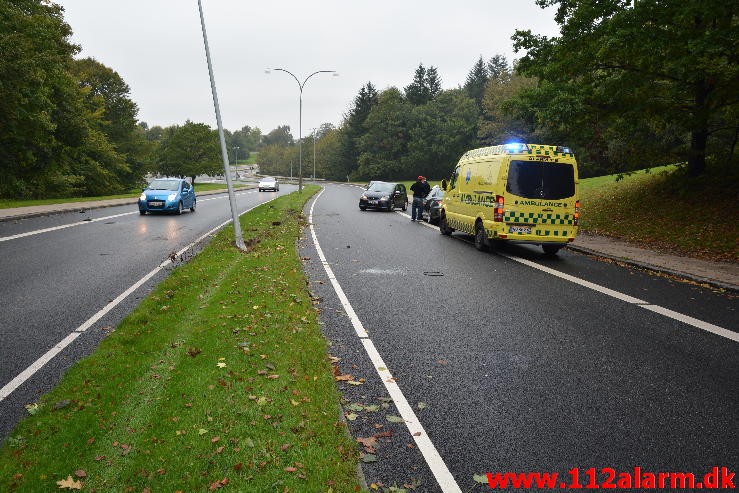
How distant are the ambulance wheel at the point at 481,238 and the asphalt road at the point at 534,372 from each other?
11.7ft

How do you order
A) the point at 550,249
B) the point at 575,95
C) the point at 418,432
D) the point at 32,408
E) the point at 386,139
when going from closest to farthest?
the point at 418,432 < the point at 32,408 < the point at 550,249 < the point at 575,95 < the point at 386,139

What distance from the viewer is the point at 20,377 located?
4930 mm

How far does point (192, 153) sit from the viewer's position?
287 ft

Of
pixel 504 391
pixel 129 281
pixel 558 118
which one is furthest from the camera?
pixel 558 118

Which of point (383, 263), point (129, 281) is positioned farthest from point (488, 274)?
point (129, 281)

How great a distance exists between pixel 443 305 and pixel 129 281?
567cm

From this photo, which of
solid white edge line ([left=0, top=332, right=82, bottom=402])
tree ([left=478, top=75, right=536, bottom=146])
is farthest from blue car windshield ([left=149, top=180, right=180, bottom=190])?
tree ([left=478, top=75, right=536, bottom=146])

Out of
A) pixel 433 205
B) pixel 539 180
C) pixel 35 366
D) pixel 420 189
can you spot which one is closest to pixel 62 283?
pixel 35 366

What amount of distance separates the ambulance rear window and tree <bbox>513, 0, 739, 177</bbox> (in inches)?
170

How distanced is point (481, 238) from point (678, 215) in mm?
7459

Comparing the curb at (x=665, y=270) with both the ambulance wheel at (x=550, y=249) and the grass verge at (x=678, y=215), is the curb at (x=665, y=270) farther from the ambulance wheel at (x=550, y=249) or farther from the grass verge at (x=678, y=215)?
the grass verge at (x=678, y=215)

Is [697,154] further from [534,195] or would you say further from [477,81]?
[477,81]

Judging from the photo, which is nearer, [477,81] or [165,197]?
[165,197]

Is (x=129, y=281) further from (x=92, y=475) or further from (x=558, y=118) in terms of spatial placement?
(x=558, y=118)
